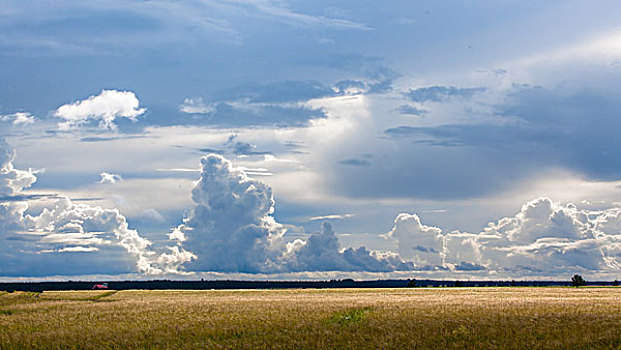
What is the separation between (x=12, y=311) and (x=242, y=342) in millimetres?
37524

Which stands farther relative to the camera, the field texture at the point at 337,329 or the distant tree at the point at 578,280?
the distant tree at the point at 578,280

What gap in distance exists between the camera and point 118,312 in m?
53.8

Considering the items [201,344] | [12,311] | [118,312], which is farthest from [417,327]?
[12,311]

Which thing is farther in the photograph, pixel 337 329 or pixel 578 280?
pixel 578 280

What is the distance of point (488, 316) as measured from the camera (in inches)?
1545

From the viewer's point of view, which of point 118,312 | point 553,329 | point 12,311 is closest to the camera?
point 553,329

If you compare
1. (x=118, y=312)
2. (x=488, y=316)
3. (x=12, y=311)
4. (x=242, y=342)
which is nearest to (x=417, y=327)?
(x=488, y=316)

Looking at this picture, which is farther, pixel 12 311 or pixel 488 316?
pixel 12 311

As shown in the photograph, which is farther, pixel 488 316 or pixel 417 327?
pixel 488 316

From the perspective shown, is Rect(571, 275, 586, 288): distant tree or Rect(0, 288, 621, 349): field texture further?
Rect(571, 275, 586, 288): distant tree

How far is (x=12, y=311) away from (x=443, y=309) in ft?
136

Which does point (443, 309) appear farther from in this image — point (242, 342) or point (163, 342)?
point (163, 342)

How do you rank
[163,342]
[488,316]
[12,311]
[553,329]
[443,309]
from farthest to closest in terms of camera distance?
[12,311], [443,309], [488,316], [163,342], [553,329]

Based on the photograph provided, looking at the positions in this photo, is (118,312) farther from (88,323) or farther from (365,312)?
(365,312)
